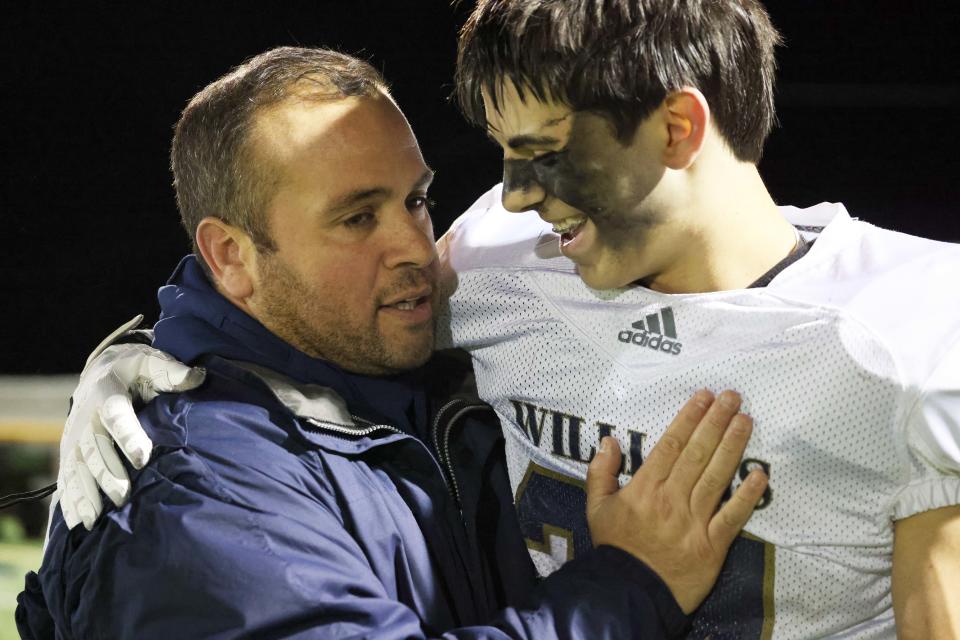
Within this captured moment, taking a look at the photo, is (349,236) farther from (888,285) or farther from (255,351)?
(888,285)

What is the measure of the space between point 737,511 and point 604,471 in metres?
0.16

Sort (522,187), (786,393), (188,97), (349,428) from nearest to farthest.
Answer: (786,393) < (522,187) < (349,428) < (188,97)

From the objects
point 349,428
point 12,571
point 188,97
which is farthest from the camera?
point 12,571

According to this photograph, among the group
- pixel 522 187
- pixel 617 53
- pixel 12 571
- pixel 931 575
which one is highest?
pixel 617 53

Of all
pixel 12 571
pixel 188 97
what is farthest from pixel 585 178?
pixel 12 571

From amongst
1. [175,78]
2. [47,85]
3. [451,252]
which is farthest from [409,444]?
[47,85]

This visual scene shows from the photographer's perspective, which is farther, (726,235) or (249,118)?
(249,118)

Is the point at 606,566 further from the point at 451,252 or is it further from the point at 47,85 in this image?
the point at 47,85

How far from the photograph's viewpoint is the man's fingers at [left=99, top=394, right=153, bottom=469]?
1.26 meters

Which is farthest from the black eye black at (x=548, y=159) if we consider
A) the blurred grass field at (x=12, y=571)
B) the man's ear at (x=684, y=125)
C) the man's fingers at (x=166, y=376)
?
the blurred grass field at (x=12, y=571)

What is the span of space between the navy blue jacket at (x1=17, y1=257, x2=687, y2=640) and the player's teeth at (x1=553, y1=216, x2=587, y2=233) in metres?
0.31

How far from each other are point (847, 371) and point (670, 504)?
245 mm

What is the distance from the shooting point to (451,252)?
1526 mm

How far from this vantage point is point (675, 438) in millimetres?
1195
